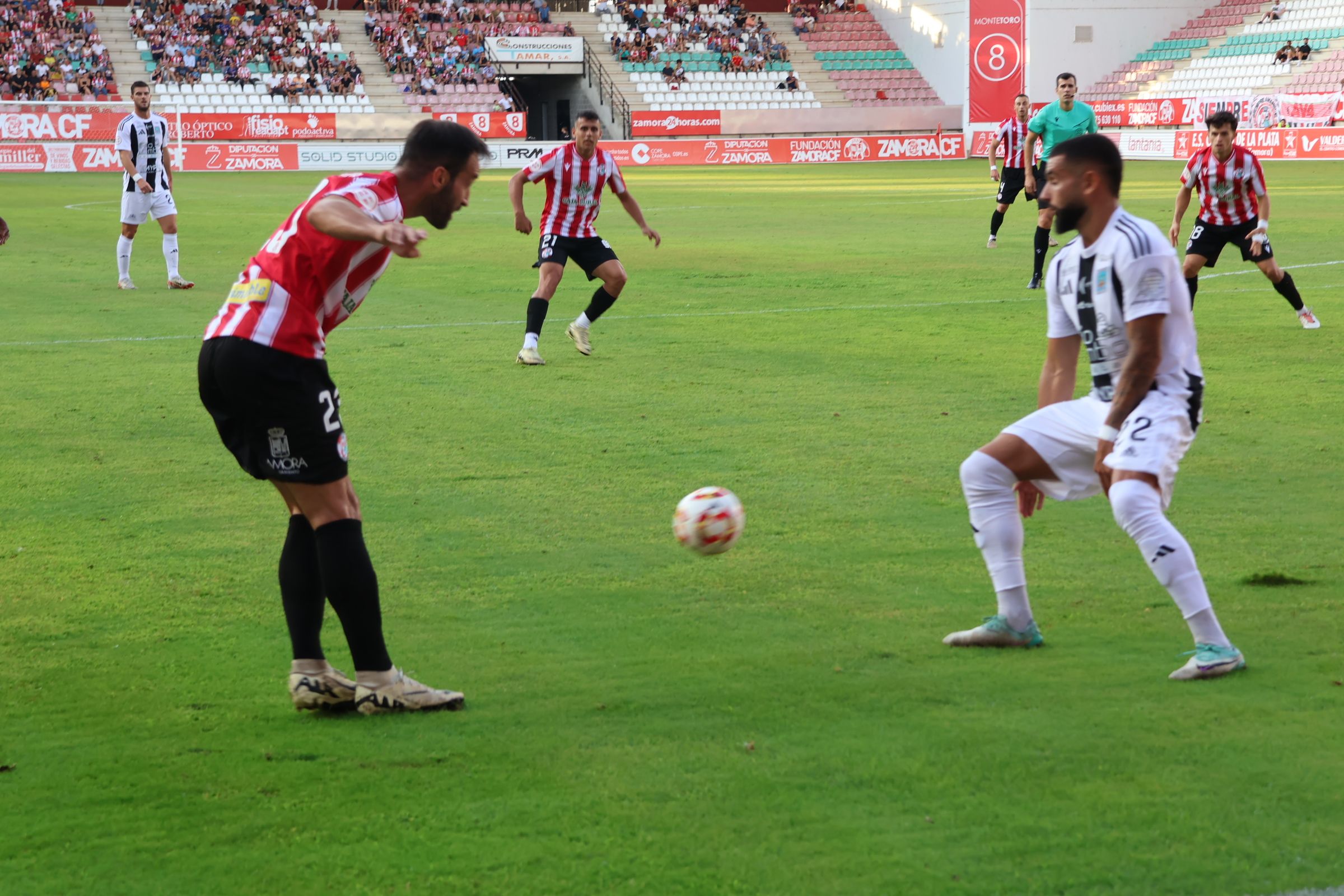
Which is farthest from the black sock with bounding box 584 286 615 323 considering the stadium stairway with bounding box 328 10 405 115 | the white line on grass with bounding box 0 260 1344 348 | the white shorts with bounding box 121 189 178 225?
the stadium stairway with bounding box 328 10 405 115

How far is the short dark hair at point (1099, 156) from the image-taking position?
4746 mm

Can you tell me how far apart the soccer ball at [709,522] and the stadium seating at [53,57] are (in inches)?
1741

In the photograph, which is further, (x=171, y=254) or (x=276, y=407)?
(x=171, y=254)

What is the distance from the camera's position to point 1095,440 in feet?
15.8

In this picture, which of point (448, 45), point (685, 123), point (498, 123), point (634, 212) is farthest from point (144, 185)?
point (448, 45)

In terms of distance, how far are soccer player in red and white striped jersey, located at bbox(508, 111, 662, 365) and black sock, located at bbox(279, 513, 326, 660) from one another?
288 inches

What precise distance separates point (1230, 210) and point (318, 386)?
1036 cm

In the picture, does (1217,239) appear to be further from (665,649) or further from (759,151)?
(759,151)

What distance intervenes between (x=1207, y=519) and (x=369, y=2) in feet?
175

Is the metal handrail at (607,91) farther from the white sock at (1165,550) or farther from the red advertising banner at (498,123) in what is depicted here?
the white sock at (1165,550)

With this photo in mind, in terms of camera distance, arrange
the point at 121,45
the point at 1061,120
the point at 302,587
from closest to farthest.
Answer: the point at 302,587, the point at 1061,120, the point at 121,45

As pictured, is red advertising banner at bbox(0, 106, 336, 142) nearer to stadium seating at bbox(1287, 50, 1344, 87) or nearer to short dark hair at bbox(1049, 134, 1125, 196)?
stadium seating at bbox(1287, 50, 1344, 87)

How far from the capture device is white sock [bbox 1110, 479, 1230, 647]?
453cm

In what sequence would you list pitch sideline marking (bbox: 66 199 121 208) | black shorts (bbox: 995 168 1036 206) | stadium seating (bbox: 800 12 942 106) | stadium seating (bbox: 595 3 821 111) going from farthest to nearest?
stadium seating (bbox: 800 12 942 106)
stadium seating (bbox: 595 3 821 111)
pitch sideline marking (bbox: 66 199 121 208)
black shorts (bbox: 995 168 1036 206)
